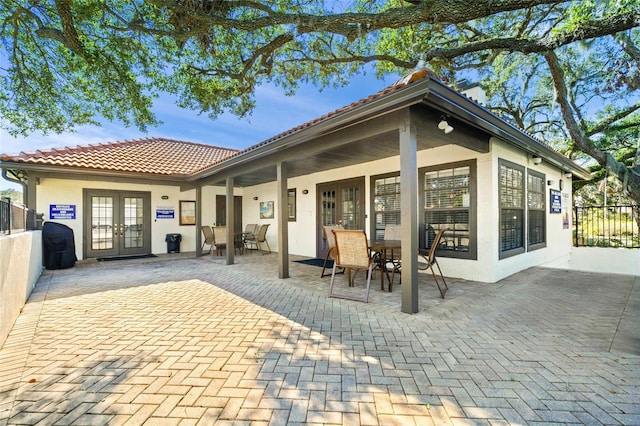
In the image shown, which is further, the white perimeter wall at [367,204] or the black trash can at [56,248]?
the black trash can at [56,248]

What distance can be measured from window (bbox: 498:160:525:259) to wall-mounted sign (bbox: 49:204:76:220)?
10.6 metres

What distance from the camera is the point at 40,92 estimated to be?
6.32 meters

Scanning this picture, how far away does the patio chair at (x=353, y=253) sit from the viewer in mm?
3906

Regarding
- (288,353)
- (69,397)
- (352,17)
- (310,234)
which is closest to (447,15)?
(352,17)

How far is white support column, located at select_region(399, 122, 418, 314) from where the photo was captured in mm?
3352

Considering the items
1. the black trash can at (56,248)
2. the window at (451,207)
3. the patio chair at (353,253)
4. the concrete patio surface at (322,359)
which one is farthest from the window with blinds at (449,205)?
the black trash can at (56,248)

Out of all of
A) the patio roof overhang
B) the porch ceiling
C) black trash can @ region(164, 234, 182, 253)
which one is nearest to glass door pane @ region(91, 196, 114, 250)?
black trash can @ region(164, 234, 182, 253)

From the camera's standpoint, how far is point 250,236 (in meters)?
9.93

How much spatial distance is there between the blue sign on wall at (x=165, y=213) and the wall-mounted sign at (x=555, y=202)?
37.1ft

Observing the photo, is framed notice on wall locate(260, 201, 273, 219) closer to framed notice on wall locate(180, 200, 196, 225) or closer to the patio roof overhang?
framed notice on wall locate(180, 200, 196, 225)

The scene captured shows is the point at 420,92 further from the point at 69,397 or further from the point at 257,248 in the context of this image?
the point at 257,248

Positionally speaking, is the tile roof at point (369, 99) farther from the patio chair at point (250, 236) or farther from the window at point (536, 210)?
the window at point (536, 210)

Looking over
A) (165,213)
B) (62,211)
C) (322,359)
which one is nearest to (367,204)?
(322,359)

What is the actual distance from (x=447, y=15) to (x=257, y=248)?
8.52 metres
